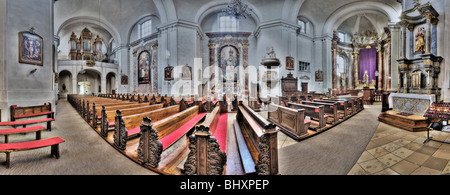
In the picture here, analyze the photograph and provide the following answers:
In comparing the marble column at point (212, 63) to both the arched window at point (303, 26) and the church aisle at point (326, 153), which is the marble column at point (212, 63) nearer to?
the arched window at point (303, 26)

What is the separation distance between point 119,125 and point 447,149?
5543 millimetres

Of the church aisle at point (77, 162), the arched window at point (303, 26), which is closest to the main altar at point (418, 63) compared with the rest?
the arched window at point (303, 26)

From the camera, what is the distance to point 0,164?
241 centimetres

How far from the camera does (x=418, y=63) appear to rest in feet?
24.2

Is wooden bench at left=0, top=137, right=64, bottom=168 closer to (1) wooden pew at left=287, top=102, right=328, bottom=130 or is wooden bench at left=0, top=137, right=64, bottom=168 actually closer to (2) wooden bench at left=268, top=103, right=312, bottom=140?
(2) wooden bench at left=268, top=103, right=312, bottom=140

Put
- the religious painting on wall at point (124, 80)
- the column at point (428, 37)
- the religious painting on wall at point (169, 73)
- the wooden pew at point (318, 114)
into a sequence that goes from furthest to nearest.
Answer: the religious painting on wall at point (124, 80) < the religious painting on wall at point (169, 73) < the column at point (428, 37) < the wooden pew at point (318, 114)

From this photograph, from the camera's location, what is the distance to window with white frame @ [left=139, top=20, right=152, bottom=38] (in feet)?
53.1

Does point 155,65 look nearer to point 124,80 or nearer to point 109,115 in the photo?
point 124,80

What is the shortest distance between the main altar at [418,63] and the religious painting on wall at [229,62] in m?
9.95

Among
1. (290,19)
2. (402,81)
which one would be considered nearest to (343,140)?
(402,81)

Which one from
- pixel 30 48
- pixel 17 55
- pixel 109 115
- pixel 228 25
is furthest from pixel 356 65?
pixel 17 55

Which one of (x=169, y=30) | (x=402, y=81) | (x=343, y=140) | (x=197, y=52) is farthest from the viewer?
(x=197, y=52)

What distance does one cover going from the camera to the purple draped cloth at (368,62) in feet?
55.5
